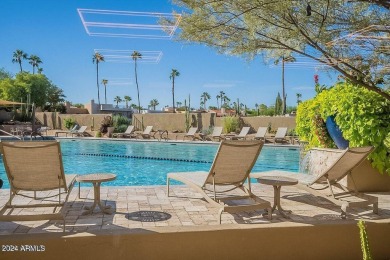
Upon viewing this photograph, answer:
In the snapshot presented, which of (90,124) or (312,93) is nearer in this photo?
(312,93)

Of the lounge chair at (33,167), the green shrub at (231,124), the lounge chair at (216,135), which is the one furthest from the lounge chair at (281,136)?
the lounge chair at (33,167)

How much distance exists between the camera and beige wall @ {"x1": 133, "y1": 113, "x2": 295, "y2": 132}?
23.0m

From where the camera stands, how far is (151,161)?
13148 mm

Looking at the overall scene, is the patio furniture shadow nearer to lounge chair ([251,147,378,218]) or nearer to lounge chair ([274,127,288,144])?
lounge chair ([251,147,378,218])

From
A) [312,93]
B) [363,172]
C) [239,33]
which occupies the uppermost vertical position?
[239,33]

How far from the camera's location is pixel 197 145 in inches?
717

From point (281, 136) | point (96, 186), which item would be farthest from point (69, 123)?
point (96, 186)

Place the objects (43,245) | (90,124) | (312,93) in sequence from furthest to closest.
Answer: (90,124), (312,93), (43,245)

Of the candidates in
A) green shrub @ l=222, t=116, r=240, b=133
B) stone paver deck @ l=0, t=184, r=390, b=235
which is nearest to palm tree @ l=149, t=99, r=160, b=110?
green shrub @ l=222, t=116, r=240, b=133

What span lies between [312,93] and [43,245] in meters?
5.44

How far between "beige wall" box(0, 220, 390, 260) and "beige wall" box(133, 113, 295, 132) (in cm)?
1955

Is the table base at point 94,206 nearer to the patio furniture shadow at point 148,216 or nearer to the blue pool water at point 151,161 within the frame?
the patio furniture shadow at point 148,216

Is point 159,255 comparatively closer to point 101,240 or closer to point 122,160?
point 101,240

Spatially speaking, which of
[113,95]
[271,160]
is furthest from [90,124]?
[113,95]
